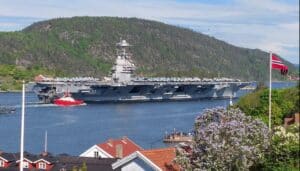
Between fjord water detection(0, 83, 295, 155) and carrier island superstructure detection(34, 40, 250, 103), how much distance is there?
713cm

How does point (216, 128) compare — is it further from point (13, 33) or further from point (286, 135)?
point (13, 33)

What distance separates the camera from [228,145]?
45.0 ft

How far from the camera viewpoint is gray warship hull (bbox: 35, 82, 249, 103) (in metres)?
97.8

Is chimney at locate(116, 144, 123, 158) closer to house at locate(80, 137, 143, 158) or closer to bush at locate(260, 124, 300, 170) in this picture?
house at locate(80, 137, 143, 158)

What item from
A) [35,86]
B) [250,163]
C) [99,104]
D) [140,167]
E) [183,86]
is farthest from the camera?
[183,86]

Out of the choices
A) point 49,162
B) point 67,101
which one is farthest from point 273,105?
point 67,101

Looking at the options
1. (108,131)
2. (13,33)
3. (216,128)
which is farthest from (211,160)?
(13,33)

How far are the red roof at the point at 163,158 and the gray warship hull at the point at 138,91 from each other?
78.7 metres

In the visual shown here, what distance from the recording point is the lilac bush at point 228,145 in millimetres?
13305

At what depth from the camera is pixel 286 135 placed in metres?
10.2

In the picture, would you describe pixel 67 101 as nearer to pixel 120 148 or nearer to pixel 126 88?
pixel 126 88

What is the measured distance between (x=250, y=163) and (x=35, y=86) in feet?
299

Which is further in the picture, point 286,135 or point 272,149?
point 272,149

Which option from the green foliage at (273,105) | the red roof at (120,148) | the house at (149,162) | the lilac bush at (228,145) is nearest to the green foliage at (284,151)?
the lilac bush at (228,145)
